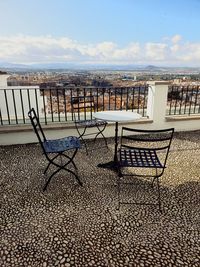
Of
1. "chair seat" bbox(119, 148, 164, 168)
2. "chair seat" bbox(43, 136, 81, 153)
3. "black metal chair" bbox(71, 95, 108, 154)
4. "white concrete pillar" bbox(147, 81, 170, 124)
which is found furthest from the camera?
"white concrete pillar" bbox(147, 81, 170, 124)

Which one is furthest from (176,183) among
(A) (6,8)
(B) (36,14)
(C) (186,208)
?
(B) (36,14)

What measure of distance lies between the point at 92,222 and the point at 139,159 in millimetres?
925

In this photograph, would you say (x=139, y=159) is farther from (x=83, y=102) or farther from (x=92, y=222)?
(x=83, y=102)

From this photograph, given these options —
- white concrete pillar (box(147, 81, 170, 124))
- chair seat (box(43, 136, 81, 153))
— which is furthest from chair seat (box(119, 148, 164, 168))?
white concrete pillar (box(147, 81, 170, 124))

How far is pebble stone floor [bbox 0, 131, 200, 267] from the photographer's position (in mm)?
1741

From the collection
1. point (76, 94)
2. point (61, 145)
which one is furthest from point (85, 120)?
point (61, 145)

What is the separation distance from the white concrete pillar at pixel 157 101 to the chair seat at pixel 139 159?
8.04 feet

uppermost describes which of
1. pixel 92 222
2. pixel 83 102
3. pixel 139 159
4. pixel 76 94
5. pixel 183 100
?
pixel 76 94

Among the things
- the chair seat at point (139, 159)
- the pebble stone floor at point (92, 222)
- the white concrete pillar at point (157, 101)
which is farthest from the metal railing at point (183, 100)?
the chair seat at point (139, 159)

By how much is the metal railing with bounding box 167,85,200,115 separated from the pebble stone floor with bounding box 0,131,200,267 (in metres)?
2.45

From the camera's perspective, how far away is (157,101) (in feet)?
16.0

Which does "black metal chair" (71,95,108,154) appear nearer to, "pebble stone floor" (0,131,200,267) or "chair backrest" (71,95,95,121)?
"chair backrest" (71,95,95,121)

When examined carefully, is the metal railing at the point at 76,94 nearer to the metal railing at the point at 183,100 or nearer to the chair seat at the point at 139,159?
the metal railing at the point at 183,100

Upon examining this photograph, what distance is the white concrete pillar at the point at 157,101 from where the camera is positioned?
478cm
